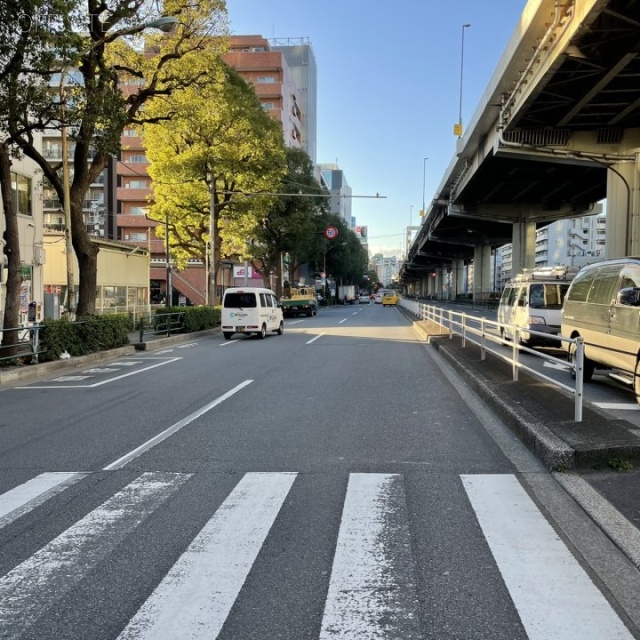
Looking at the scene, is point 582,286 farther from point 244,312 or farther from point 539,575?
point 244,312

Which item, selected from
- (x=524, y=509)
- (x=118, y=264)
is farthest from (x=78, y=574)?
(x=118, y=264)

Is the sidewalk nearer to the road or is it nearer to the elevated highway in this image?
the road

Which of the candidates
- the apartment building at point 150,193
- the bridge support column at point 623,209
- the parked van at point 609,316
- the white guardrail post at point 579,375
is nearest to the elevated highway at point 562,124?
the bridge support column at point 623,209

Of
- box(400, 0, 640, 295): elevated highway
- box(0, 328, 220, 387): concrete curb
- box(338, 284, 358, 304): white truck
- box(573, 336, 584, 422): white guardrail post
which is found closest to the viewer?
box(573, 336, 584, 422): white guardrail post

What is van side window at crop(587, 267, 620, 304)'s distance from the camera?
985 cm

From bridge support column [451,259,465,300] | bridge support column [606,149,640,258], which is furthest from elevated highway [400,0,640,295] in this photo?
bridge support column [451,259,465,300]

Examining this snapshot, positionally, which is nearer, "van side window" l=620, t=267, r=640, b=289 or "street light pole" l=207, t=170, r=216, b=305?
"van side window" l=620, t=267, r=640, b=289

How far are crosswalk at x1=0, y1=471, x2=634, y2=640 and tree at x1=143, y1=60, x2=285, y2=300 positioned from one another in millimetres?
22258

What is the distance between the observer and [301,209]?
47688 mm

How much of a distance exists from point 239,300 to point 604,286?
1523 cm

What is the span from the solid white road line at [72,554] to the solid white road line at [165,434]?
76 cm

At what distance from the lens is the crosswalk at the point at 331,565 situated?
9.92 feet

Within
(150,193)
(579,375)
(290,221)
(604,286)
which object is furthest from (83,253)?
Answer: (150,193)

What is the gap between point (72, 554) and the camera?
3885 mm
